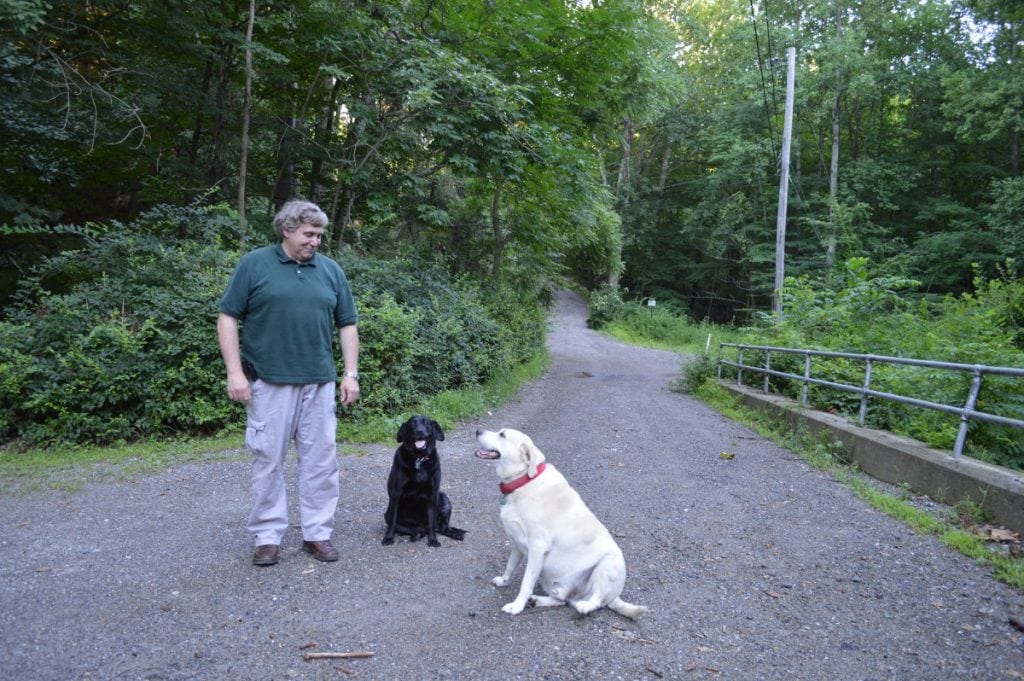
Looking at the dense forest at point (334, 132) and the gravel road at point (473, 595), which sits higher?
the dense forest at point (334, 132)

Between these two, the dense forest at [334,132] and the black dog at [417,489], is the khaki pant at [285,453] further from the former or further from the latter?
the dense forest at [334,132]

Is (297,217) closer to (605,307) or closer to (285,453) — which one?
(285,453)

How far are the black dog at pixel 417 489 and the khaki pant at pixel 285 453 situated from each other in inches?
16.4

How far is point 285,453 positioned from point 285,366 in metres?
0.56

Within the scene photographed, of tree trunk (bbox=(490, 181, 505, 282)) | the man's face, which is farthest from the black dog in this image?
tree trunk (bbox=(490, 181, 505, 282))

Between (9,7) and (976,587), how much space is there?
33.4ft

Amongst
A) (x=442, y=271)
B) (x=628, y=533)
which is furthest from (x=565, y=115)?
(x=628, y=533)

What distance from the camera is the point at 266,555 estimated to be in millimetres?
3580

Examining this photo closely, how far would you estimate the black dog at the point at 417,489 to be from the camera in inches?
152

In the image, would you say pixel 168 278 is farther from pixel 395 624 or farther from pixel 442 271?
pixel 395 624

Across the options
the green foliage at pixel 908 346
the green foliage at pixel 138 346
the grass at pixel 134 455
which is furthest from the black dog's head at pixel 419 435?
the green foliage at pixel 908 346

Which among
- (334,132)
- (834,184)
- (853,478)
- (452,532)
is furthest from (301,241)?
(834,184)

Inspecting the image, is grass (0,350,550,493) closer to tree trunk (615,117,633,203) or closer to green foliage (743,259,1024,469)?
green foliage (743,259,1024,469)

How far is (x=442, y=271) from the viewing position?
1202 centimetres
